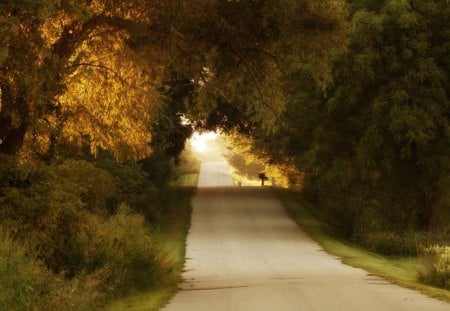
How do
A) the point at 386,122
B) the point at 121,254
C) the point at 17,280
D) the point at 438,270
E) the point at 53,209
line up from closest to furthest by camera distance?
1. the point at 17,280
2. the point at 53,209
3. the point at 121,254
4. the point at 438,270
5. the point at 386,122

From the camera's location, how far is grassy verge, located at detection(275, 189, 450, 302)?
61.7 feet

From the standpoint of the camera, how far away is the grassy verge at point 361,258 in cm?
1879

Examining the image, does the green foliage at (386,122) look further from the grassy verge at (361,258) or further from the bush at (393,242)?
the grassy verge at (361,258)

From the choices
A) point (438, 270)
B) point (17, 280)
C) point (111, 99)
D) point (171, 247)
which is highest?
point (111, 99)

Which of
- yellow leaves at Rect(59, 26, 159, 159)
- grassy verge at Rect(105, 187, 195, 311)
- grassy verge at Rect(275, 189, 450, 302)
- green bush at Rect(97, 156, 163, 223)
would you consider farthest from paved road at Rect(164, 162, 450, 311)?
yellow leaves at Rect(59, 26, 159, 159)

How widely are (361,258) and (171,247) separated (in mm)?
7102

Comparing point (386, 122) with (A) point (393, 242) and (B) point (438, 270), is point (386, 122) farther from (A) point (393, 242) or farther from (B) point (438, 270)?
(B) point (438, 270)

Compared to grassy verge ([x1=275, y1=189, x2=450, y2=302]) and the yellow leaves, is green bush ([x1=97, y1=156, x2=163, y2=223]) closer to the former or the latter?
grassy verge ([x1=275, y1=189, x2=450, y2=302])

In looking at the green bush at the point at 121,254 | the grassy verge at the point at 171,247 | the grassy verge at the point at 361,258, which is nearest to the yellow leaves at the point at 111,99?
the green bush at the point at 121,254

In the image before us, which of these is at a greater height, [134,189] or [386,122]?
[386,122]

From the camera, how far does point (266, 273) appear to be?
2094cm

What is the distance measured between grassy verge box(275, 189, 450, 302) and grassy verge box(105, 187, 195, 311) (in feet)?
18.1

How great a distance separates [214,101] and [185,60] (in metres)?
1.98

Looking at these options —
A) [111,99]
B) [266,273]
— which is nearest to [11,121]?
[111,99]
